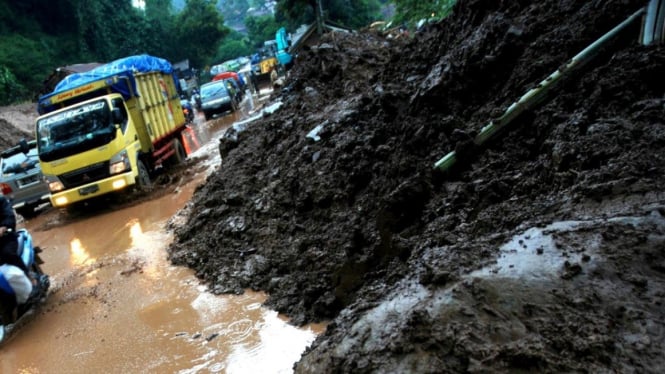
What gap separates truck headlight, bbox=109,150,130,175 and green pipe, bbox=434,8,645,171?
759 cm

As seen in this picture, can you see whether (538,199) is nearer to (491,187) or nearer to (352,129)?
(491,187)

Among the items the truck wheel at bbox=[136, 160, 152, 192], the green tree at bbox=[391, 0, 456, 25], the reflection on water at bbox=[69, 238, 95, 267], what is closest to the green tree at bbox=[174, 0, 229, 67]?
the truck wheel at bbox=[136, 160, 152, 192]

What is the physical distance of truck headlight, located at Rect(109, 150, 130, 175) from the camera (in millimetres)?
9445

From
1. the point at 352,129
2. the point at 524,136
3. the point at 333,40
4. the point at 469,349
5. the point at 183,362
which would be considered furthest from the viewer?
the point at 333,40

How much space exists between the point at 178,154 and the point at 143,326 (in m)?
9.49

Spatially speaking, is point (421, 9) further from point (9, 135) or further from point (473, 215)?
point (9, 135)

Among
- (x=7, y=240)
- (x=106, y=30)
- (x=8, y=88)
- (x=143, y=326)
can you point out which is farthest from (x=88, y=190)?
(x=106, y=30)

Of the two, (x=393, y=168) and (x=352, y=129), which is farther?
(x=352, y=129)

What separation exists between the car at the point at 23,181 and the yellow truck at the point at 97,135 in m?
1.21

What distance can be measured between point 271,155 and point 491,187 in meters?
4.83

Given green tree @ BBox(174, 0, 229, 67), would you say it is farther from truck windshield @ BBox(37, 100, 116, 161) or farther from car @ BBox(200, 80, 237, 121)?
truck windshield @ BBox(37, 100, 116, 161)

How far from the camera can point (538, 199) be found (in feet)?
9.63

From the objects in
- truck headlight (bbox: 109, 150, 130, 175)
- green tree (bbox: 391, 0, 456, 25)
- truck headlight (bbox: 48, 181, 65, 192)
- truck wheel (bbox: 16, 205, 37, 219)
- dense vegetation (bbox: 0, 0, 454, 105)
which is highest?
dense vegetation (bbox: 0, 0, 454, 105)

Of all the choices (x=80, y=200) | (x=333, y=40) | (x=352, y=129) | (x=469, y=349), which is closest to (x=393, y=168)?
(x=352, y=129)
